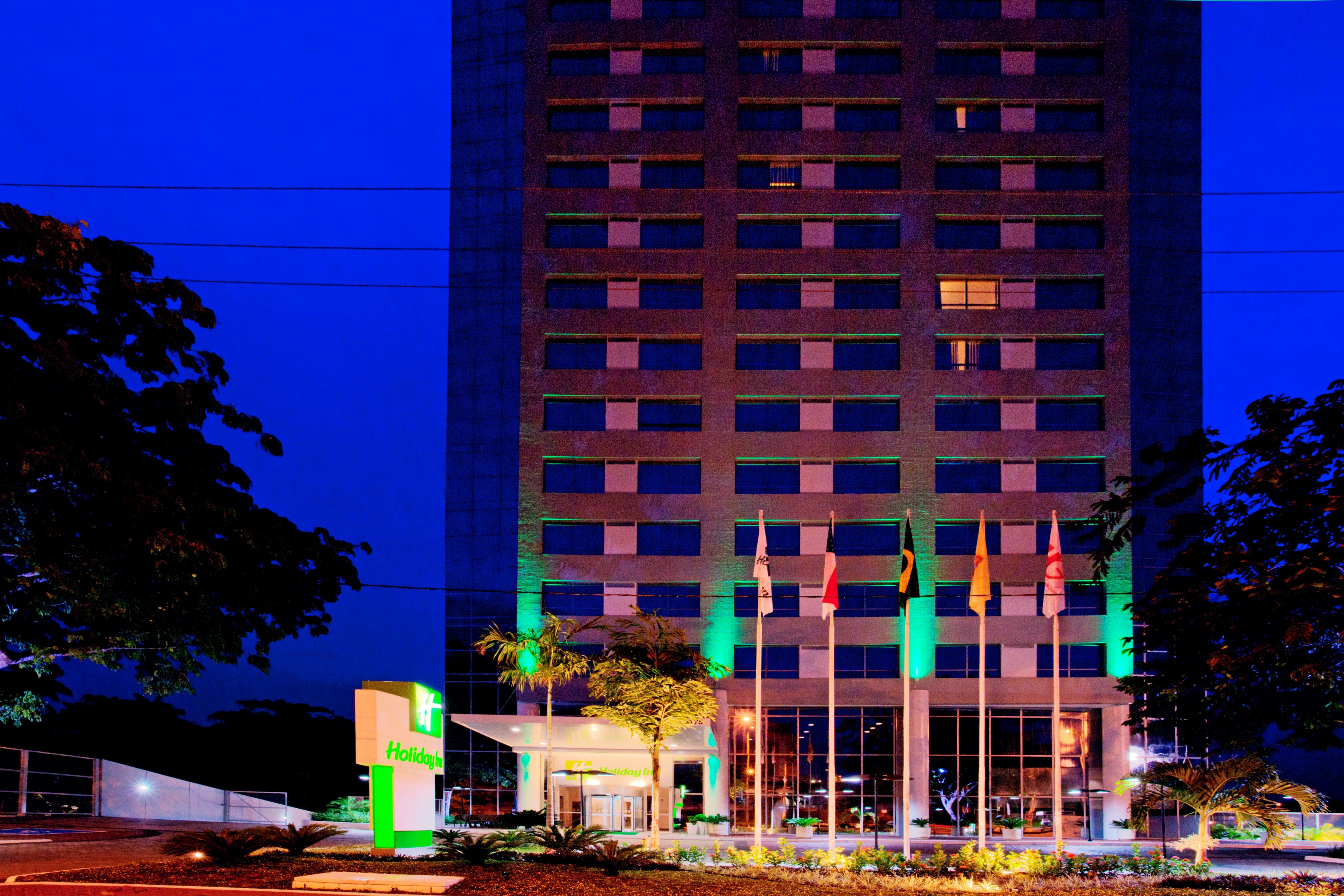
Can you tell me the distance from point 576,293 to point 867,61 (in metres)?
18.8

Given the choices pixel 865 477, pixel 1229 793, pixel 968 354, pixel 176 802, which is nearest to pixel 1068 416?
pixel 968 354

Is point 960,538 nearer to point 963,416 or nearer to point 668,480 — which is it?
point 963,416

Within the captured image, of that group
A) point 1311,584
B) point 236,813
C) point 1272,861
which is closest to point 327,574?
point 236,813

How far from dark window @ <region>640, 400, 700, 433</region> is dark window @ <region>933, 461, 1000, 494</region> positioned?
1171 centimetres

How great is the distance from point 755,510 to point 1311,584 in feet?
126

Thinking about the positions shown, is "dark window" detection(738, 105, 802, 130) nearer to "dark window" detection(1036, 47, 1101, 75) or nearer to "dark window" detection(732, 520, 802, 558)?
"dark window" detection(1036, 47, 1101, 75)

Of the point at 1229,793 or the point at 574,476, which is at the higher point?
the point at 574,476

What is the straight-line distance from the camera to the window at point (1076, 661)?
56438mm

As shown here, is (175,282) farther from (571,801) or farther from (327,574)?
(571,801)

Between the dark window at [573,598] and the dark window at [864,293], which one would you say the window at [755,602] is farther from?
the dark window at [864,293]

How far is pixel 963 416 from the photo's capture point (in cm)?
5894

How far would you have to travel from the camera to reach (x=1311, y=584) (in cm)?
1977

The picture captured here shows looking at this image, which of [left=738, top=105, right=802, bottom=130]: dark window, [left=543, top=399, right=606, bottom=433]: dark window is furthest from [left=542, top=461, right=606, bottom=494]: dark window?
[left=738, top=105, right=802, bottom=130]: dark window

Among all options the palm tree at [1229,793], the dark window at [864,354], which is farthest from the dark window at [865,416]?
the palm tree at [1229,793]
